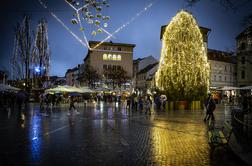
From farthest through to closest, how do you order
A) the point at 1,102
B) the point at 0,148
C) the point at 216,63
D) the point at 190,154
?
the point at 216,63 → the point at 1,102 → the point at 0,148 → the point at 190,154

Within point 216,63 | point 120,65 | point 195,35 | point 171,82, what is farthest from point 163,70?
point 120,65

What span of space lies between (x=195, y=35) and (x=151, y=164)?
28.7 metres

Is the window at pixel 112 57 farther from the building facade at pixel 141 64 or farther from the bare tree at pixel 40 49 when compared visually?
the bare tree at pixel 40 49

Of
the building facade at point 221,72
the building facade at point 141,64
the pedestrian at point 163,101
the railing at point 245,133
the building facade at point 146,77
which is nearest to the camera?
the railing at point 245,133

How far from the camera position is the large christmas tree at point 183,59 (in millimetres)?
34719

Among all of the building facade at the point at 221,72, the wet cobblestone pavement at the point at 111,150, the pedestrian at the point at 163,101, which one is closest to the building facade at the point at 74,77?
the building facade at the point at 221,72

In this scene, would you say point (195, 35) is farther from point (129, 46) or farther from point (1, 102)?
point (129, 46)

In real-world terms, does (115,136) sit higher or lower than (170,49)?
lower

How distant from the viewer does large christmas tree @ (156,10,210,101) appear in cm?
3472

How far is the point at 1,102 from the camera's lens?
A: 4216cm

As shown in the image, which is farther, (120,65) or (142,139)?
(120,65)

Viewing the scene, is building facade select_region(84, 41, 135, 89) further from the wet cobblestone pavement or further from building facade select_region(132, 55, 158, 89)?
the wet cobblestone pavement

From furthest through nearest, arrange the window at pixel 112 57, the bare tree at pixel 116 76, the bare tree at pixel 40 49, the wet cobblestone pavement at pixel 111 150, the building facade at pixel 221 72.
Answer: the window at pixel 112 57 < the bare tree at pixel 116 76 < the building facade at pixel 221 72 < the bare tree at pixel 40 49 < the wet cobblestone pavement at pixel 111 150

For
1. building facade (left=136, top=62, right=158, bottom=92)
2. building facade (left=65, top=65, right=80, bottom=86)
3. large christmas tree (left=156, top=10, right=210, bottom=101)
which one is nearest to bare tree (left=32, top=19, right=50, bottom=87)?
large christmas tree (left=156, top=10, right=210, bottom=101)
